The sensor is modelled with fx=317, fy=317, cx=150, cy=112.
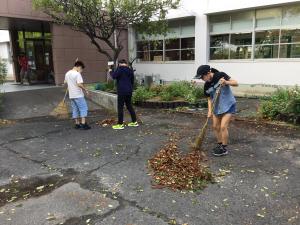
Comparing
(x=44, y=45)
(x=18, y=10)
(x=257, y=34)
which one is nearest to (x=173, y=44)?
(x=257, y=34)

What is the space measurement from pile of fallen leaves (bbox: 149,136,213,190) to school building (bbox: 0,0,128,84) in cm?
1022

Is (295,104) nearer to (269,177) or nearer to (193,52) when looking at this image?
(269,177)

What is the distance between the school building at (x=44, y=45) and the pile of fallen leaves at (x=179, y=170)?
1022 centimetres

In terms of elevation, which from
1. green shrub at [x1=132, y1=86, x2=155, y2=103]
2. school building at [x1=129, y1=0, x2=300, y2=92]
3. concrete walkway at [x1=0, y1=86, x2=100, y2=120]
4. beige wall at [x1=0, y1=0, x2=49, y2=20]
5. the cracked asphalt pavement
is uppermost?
beige wall at [x1=0, y1=0, x2=49, y2=20]

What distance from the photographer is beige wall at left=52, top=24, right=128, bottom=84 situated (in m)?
14.6

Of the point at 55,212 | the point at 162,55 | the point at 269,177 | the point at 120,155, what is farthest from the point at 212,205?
the point at 162,55

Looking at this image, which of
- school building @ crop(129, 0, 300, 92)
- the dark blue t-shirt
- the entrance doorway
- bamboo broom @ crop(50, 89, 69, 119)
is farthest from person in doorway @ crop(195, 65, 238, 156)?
the entrance doorway

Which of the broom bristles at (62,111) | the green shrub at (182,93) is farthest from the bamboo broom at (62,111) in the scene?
the green shrub at (182,93)

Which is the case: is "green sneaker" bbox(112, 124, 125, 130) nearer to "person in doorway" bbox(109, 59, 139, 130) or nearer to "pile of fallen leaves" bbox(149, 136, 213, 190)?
"person in doorway" bbox(109, 59, 139, 130)

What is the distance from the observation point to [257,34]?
488 inches

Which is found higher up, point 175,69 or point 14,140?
point 175,69

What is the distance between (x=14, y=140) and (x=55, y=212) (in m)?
3.84

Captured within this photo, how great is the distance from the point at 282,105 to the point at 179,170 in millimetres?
4290

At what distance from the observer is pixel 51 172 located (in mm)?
5160
